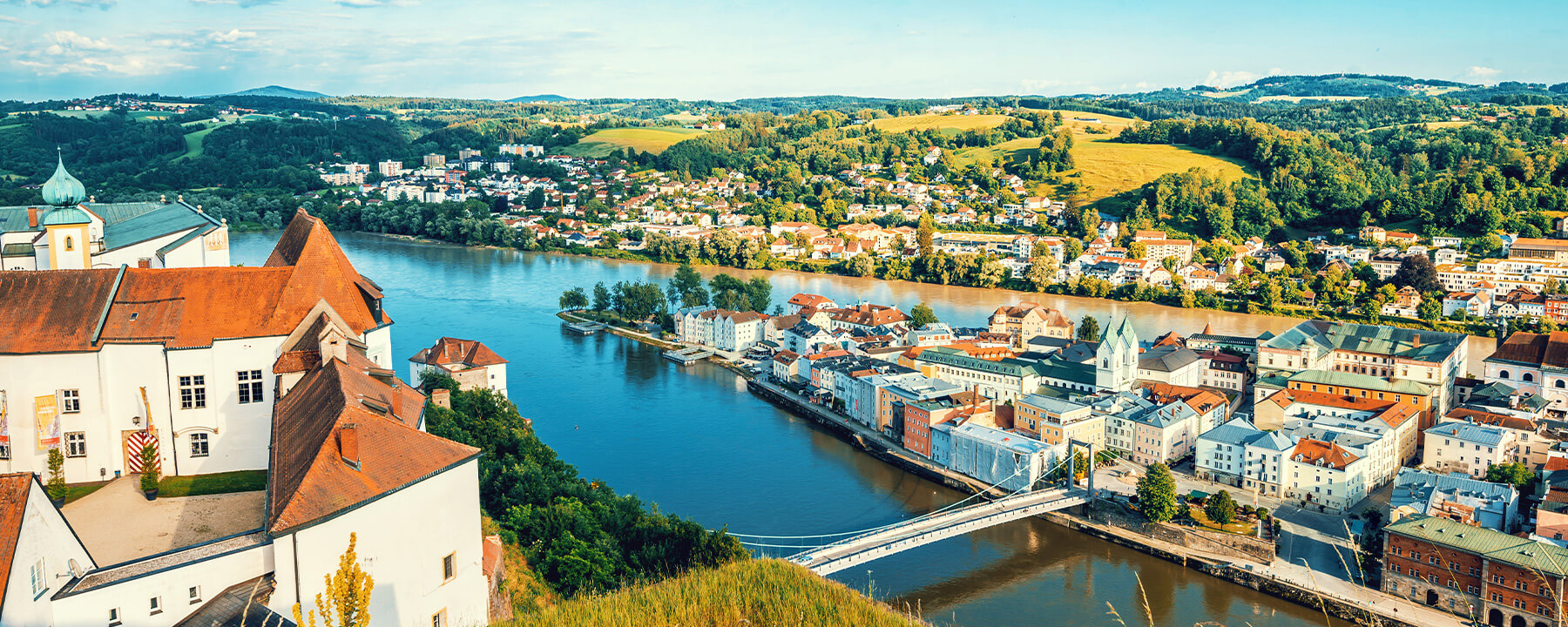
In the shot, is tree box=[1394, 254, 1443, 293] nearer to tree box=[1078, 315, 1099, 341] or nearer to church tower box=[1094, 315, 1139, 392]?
tree box=[1078, 315, 1099, 341]

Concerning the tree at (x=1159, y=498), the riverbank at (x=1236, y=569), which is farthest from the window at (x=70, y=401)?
the tree at (x=1159, y=498)

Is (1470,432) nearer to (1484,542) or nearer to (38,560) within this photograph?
(1484,542)

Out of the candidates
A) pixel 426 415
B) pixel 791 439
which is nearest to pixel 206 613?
pixel 426 415

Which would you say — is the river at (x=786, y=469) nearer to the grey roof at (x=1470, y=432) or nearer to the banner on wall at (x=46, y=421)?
the grey roof at (x=1470, y=432)

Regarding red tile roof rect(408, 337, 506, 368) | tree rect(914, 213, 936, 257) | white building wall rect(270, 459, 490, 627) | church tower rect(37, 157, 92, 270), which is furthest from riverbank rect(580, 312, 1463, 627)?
tree rect(914, 213, 936, 257)

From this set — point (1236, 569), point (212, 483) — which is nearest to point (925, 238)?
point (1236, 569)

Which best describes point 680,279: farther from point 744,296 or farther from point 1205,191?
point 1205,191
